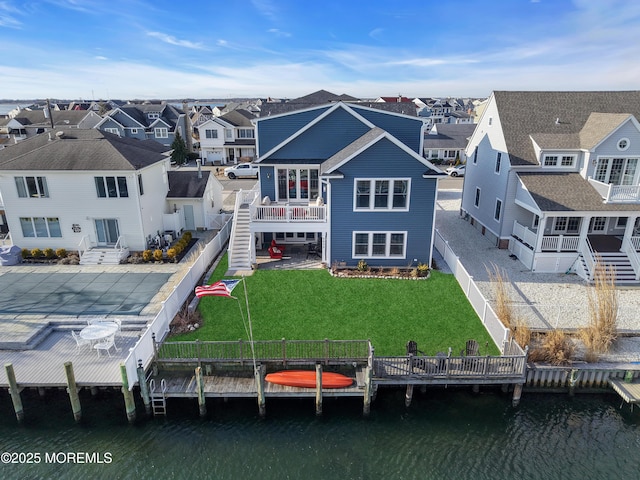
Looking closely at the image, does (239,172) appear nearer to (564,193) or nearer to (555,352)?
(564,193)

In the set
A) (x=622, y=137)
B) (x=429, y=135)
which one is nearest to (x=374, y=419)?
(x=622, y=137)

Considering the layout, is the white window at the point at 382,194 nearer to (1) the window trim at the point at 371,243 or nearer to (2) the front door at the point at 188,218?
(1) the window trim at the point at 371,243

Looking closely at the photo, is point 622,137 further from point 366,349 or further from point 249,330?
point 249,330

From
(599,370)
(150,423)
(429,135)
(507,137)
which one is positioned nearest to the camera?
(150,423)

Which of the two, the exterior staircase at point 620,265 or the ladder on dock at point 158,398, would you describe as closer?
the ladder on dock at point 158,398

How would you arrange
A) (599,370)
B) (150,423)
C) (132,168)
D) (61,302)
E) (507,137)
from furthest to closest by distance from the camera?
1. (507,137)
2. (132,168)
3. (61,302)
4. (599,370)
5. (150,423)

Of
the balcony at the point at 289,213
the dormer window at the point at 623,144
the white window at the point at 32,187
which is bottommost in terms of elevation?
the balcony at the point at 289,213

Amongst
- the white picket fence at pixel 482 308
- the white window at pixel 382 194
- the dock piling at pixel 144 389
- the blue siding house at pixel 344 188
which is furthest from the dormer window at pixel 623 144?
the dock piling at pixel 144 389
